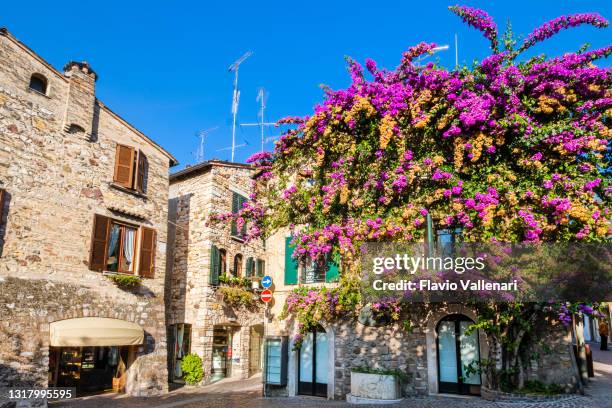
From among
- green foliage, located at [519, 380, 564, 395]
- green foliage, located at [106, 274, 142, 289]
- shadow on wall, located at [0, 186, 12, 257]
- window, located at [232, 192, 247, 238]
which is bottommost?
green foliage, located at [519, 380, 564, 395]

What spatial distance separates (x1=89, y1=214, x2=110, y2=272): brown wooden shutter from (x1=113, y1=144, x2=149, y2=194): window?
4.94 feet

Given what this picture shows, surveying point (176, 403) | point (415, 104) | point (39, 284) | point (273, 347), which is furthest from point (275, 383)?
point (415, 104)

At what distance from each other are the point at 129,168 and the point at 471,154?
422 inches

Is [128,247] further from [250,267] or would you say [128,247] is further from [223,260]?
[250,267]

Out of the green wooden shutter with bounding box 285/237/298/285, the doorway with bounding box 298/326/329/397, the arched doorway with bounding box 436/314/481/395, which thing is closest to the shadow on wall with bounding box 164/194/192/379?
the green wooden shutter with bounding box 285/237/298/285

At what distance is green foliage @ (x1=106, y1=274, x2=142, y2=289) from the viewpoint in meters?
13.4

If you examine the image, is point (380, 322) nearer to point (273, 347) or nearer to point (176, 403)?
point (273, 347)

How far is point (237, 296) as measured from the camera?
18.2 meters

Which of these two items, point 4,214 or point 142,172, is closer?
point 4,214

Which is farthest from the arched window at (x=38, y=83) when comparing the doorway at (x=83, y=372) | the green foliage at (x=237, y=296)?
the green foliage at (x=237, y=296)

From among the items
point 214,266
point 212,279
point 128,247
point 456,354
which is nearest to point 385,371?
point 456,354

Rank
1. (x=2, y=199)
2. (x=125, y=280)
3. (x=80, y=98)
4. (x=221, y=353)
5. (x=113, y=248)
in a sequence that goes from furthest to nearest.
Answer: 1. (x=221, y=353)
2. (x=113, y=248)
3. (x=80, y=98)
4. (x=125, y=280)
5. (x=2, y=199)

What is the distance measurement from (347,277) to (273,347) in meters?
3.36
